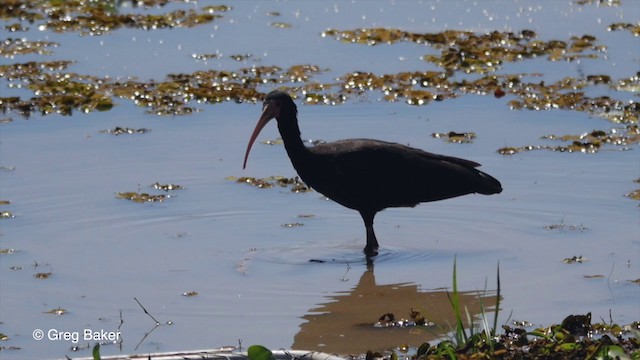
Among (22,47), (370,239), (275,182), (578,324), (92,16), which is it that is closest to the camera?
(578,324)

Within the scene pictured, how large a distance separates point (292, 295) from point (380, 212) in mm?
2405

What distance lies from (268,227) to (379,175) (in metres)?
0.86

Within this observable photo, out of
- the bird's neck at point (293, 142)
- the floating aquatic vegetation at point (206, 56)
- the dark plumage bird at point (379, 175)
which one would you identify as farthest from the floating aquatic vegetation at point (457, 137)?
the floating aquatic vegetation at point (206, 56)

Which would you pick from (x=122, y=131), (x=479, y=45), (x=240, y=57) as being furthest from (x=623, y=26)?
(x=122, y=131)

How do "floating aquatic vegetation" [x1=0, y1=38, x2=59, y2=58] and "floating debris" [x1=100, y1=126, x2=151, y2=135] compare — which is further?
"floating aquatic vegetation" [x1=0, y1=38, x2=59, y2=58]

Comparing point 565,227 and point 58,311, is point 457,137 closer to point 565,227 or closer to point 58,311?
point 565,227

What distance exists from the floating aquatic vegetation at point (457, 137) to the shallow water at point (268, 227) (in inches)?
3.2

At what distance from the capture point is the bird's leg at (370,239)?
9.25 meters

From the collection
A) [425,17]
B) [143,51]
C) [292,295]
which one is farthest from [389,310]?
[425,17]

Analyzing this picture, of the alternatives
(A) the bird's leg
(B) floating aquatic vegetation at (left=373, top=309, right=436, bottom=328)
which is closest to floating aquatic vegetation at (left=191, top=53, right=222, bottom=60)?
(A) the bird's leg

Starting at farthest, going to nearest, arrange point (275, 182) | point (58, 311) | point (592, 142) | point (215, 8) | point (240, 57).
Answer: point (215, 8) → point (240, 57) → point (592, 142) → point (275, 182) → point (58, 311)

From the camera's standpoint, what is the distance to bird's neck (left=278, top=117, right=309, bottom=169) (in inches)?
376

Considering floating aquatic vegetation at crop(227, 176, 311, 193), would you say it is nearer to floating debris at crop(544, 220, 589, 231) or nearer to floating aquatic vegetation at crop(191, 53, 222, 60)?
floating debris at crop(544, 220, 589, 231)

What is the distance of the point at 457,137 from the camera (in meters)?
11.7
